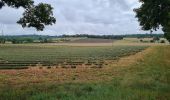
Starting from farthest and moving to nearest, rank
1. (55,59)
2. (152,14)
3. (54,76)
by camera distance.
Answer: (152,14) < (55,59) < (54,76)

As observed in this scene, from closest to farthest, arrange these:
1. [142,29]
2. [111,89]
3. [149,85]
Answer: [111,89] < [149,85] < [142,29]

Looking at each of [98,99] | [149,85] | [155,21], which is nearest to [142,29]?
[155,21]

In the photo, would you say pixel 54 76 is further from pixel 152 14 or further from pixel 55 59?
pixel 152 14

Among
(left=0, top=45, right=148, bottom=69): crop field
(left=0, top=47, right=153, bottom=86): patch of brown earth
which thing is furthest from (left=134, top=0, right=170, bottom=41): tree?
(left=0, top=47, right=153, bottom=86): patch of brown earth

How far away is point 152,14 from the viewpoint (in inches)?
2936

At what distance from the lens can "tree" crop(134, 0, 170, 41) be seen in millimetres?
72562

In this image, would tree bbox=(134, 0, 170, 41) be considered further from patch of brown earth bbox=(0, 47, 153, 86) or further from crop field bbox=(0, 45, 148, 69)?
patch of brown earth bbox=(0, 47, 153, 86)

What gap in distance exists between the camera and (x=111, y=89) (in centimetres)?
1762

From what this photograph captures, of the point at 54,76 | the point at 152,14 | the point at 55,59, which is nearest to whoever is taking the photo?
the point at 54,76

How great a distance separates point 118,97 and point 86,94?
156 centimetres

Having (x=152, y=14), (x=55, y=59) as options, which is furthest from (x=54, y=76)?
(x=152, y=14)

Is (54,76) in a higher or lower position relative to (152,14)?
lower

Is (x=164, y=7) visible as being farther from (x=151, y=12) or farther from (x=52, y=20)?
(x=52, y=20)

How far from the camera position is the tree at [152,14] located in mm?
72562
